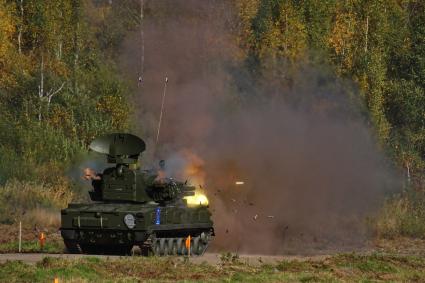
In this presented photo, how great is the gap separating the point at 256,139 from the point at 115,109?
489 inches

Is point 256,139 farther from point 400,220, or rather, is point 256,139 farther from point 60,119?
point 60,119

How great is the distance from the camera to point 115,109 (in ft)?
190

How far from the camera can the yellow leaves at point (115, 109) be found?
188 feet

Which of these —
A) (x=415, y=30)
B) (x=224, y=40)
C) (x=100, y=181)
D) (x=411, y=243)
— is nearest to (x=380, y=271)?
(x=100, y=181)

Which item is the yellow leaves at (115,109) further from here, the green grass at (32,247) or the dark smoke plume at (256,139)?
the green grass at (32,247)

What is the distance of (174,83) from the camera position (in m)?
48.4

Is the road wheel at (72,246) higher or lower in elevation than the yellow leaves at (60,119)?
lower

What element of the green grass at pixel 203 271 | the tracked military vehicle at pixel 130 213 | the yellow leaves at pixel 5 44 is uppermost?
the yellow leaves at pixel 5 44

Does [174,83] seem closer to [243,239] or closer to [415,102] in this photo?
[243,239]

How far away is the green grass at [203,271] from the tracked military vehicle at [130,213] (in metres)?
1.89

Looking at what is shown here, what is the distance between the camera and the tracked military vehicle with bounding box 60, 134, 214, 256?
36.8 metres

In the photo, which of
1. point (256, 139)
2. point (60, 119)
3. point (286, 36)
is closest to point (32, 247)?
point (256, 139)

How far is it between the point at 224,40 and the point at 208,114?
11188mm

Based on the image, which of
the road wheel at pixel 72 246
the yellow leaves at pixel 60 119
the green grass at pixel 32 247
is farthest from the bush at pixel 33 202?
the road wheel at pixel 72 246
